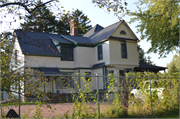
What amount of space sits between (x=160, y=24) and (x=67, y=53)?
10.2m

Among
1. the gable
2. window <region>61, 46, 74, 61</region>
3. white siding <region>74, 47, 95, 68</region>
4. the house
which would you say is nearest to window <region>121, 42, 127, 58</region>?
the house

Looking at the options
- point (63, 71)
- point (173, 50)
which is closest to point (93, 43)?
point (63, 71)

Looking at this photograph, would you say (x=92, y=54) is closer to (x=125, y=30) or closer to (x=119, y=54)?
(x=119, y=54)

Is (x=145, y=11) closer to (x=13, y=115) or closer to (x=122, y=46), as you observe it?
(x=122, y=46)

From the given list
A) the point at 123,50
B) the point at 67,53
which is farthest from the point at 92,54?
the point at 123,50

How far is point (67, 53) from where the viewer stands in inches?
868

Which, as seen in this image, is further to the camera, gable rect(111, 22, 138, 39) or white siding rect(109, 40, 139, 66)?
gable rect(111, 22, 138, 39)

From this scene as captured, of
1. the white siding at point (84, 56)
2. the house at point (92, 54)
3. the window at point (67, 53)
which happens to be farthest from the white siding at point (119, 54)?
the window at point (67, 53)

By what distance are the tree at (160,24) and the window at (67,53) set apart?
25.7ft

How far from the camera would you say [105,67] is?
21.1m

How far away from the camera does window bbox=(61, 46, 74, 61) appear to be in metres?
21.9

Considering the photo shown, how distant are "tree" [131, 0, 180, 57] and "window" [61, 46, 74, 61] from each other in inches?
309

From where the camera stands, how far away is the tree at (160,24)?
760 inches

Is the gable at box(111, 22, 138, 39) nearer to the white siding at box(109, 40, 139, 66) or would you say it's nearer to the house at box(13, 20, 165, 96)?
the house at box(13, 20, 165, 96)
